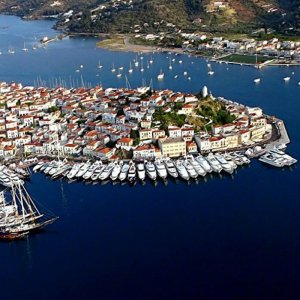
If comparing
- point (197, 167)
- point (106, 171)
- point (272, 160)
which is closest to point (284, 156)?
point (272, 160)

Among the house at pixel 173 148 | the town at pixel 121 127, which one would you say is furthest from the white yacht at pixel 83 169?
the house at pixel 173 148

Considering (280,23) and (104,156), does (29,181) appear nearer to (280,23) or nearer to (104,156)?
(104,156)

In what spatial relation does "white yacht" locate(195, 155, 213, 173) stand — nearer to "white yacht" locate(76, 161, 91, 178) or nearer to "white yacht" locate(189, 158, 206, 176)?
"white yacht" locate(189, 158, 206, 176)

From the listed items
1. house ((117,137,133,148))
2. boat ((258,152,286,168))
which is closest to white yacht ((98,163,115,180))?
house ((117,137,133,148))

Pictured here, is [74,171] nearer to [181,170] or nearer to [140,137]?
[140,137]

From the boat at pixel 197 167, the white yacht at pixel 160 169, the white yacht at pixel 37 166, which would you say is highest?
the boat at pixel 197 167

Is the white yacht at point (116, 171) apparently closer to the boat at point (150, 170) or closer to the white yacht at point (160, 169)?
the boat at point (150, 170)

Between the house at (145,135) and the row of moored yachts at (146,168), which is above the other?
the house at (145,135)

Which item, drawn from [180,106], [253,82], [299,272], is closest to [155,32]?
[253,82]
